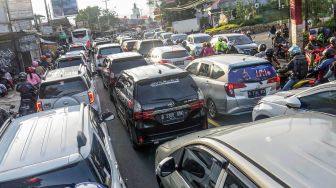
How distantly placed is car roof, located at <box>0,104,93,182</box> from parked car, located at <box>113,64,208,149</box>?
224 cm

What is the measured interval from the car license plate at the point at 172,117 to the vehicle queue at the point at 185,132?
20 mm

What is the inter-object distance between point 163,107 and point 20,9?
98.9 feet

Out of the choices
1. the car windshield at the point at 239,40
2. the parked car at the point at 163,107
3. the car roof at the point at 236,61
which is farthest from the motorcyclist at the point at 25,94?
the car windshield at the point at 239,40

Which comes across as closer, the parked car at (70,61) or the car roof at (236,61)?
the car roof at (236,61)

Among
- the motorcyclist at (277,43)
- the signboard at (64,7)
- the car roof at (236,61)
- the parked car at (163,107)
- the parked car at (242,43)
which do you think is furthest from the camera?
the signboard at (64,7)

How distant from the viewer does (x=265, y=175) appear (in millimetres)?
2689

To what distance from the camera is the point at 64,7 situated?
78.3 metres

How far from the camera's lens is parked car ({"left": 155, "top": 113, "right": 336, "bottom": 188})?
2619 millimetres

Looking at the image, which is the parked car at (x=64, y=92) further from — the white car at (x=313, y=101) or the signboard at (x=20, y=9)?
the signboard at (x=20, y=9)

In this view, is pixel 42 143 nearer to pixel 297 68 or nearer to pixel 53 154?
pixel 53 154

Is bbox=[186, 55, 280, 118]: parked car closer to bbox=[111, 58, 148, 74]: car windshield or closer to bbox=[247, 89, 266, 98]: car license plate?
bbox=[247, 89, 266, 98]: car license plate

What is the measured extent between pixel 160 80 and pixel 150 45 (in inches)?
564

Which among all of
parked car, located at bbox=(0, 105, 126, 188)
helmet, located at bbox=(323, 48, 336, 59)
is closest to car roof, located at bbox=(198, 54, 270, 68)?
helmet, located at bbox=(323, 48, 336, 59)

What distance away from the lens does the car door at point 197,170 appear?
3391 millimetres
